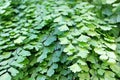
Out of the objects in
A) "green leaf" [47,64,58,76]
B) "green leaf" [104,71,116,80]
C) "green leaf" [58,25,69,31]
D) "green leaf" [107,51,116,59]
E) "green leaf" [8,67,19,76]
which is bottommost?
"green leaf" [104,71,116,80]

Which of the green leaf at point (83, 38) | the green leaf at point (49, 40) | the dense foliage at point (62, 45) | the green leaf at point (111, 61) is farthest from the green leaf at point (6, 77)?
the green leaf at point (111, 61)

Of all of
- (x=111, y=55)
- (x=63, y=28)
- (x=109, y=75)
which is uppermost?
(x=63, y=28)

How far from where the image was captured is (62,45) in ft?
5.10

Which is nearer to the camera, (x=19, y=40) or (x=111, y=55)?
(x=111, y=55)

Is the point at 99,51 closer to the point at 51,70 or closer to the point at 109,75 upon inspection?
the point at 109,75

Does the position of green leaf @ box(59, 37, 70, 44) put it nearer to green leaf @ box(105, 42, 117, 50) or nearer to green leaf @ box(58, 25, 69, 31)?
green leaf @ box(58, 25, 69, 31)

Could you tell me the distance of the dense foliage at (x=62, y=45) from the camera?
1.47m

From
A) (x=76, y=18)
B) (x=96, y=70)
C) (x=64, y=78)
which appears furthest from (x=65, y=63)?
(x=76, y=18)

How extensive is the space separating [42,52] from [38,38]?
12 centimetres

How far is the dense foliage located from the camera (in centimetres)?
147

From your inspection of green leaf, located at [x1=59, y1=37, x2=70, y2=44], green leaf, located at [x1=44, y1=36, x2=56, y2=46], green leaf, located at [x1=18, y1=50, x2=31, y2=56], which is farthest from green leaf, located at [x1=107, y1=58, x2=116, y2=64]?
green leaf, located at [x1=18, y1=50, x2=31, y2=56]

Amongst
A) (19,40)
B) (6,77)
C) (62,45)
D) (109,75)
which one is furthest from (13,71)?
(109,75)

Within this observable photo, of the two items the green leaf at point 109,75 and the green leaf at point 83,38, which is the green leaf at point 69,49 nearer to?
the green leaf at point 83,38

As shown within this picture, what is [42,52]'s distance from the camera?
1.57 meters
